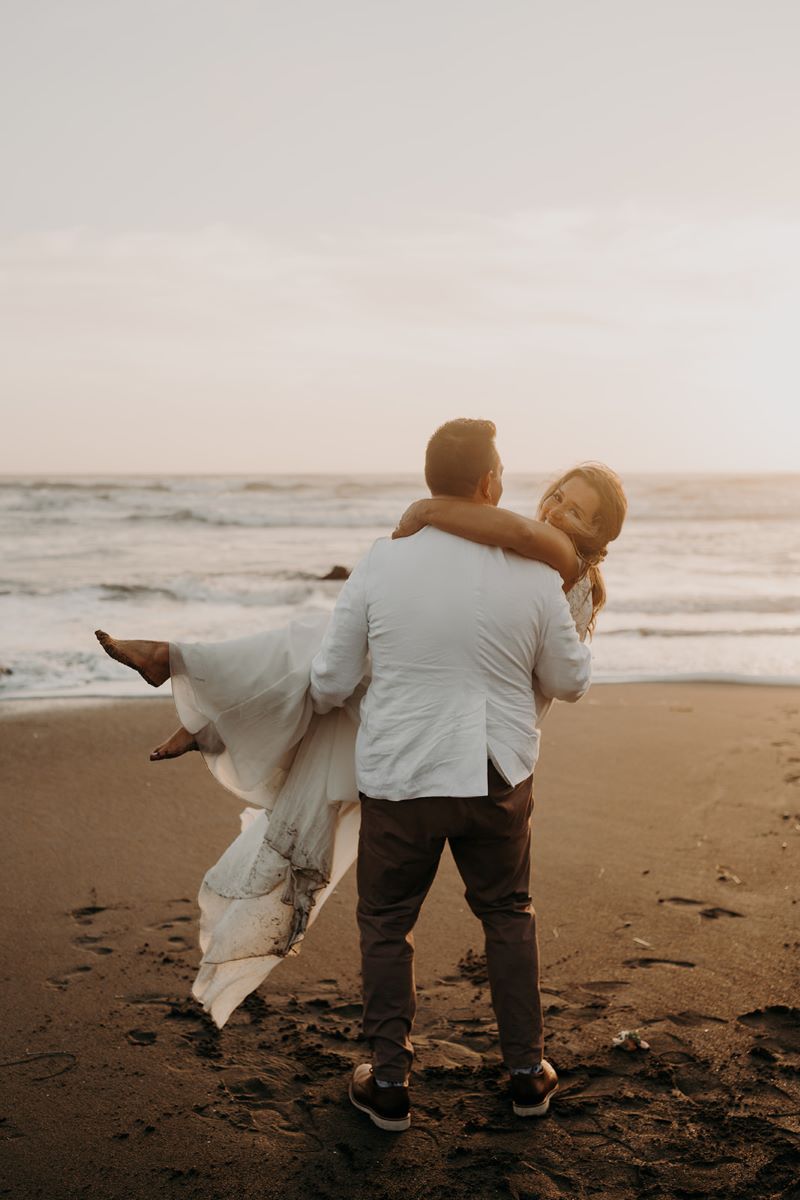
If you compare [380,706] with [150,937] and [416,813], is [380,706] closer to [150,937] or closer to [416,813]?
[416,813]

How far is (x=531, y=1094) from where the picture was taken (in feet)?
9.34

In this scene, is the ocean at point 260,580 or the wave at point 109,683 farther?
the ocean at point 260,580

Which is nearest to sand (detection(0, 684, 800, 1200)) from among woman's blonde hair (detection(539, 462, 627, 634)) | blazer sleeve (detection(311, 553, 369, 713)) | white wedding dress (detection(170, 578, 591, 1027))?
white wedding dress (detection(170, 578, 591, 1027))

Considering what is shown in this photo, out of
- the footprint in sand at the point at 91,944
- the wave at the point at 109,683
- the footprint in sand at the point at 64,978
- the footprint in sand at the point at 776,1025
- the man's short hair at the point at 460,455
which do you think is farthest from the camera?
the wave at the point at 109,683

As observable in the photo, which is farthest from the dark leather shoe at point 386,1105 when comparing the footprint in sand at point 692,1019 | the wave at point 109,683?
the wave at point 109,683

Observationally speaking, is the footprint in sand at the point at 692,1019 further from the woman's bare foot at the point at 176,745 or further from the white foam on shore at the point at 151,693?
the white foam on shore at the point at 151,693

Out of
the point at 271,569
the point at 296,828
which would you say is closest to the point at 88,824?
the point at 296,828

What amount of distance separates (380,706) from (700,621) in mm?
9498

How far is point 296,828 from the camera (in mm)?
3059

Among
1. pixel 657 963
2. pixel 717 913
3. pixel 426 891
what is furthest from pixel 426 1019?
pixel 717 913

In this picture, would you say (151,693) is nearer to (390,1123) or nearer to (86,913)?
(86,913)

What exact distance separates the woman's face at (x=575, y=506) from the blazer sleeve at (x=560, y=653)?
229mm

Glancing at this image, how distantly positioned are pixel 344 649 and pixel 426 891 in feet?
2.21

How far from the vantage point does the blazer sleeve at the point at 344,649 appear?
275 cm
